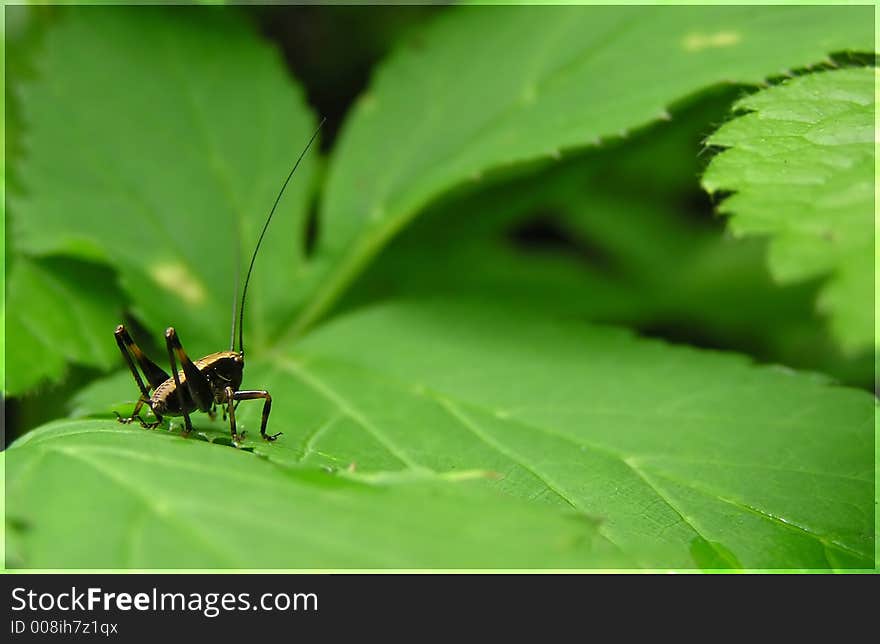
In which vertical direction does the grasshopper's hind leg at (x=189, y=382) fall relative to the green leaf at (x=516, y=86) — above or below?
below

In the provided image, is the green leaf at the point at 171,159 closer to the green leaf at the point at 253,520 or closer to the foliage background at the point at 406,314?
the foliage background at the point at 406,314

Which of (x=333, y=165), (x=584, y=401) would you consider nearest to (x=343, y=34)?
(x=333, y=165)

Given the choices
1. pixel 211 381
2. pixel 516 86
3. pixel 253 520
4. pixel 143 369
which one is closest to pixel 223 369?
pixel 211 381

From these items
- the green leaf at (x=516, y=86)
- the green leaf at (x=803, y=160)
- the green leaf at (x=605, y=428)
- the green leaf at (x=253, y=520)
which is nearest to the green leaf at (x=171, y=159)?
the green leaf at (x=516, y=86)

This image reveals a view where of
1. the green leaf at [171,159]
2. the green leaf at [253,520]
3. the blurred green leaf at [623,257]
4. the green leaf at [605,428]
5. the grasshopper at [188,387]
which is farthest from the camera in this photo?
the blurred green leaf at [623,257]

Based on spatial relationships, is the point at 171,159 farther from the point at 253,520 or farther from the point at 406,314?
the point at 253,520

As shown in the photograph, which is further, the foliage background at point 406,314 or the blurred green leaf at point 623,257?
the blurred green leaf at point 623,257
